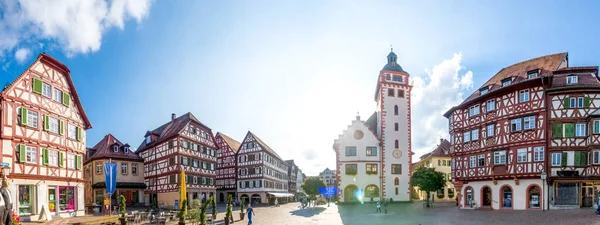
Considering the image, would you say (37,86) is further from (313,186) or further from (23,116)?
(313,186)

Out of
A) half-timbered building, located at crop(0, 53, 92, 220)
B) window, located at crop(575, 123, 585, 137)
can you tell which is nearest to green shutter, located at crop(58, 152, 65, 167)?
half-timbered building, located at crop(0, 53, 92, 220)

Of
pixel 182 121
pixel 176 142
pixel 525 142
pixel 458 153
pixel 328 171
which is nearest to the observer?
pixel 525 142

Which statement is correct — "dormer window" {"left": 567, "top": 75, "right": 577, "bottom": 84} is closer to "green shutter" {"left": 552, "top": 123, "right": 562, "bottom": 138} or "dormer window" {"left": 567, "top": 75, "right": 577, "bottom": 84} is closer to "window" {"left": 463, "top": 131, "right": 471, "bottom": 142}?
"green shutter" {"left": 552, "top": 123, "right": 562, "bottom": 138}

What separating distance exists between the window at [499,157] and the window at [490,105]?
4.16 m

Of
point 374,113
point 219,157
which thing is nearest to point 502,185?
point 374,113

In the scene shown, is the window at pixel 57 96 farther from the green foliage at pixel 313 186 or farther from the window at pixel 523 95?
the green foliage at pixel 313 186

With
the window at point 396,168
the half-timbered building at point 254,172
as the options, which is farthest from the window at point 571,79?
the half-timbered building at point 254,172

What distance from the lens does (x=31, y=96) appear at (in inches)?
976

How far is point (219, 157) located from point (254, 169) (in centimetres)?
966

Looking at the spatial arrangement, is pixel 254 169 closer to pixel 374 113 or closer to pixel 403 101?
pixel 374 113

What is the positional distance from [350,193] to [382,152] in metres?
7.56

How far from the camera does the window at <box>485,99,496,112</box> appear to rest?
34688mm

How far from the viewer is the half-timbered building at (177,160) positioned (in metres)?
46.9

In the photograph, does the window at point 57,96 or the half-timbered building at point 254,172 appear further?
the half-timbered building at point 254,172
